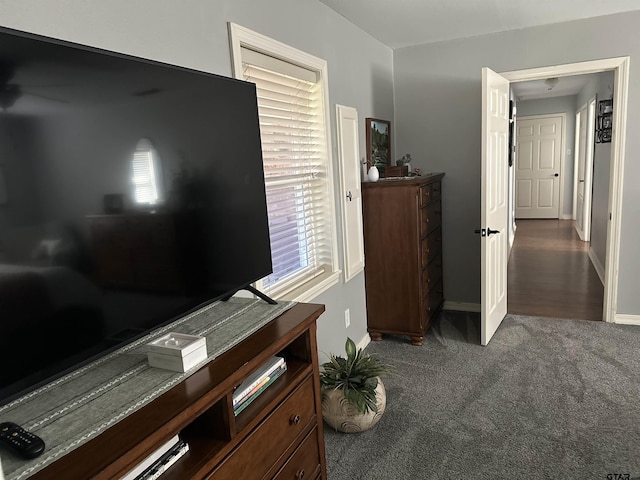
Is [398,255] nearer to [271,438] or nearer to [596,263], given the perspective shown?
[271,438]

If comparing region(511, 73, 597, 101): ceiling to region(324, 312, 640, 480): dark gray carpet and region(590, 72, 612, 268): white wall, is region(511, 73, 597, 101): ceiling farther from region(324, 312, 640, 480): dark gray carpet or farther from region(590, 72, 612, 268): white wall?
region(324, 312, 640, 480): dark gray carpet

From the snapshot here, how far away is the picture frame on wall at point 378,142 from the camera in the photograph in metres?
3.54

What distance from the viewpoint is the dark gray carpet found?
6.87 ft

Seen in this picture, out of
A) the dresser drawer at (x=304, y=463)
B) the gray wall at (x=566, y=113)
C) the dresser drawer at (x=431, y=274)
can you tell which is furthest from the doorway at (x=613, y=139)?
the gray wall at (x=566, y=113)

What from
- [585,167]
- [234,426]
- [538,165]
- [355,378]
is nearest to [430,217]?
[355,378]

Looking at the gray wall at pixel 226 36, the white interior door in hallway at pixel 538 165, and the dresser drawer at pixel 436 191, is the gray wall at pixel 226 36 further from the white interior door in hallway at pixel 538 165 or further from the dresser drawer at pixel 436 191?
the white interior door in hallway at pixel 538 165

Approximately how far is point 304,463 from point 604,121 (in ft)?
15.9

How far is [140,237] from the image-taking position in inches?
47.6

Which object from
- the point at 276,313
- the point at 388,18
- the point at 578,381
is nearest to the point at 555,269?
the point at 578,381

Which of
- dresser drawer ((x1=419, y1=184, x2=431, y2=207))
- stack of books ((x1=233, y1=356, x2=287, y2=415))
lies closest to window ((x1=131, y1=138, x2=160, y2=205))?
stack of books ((x1=233, y1=356, x2=287, y2=415))

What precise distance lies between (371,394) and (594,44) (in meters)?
3.08

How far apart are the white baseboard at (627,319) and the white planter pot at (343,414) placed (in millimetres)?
2430

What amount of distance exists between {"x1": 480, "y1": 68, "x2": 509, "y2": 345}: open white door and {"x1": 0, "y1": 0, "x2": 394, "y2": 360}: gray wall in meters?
0.88

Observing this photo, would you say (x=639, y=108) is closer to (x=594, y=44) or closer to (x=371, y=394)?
(x=594, y=44)
